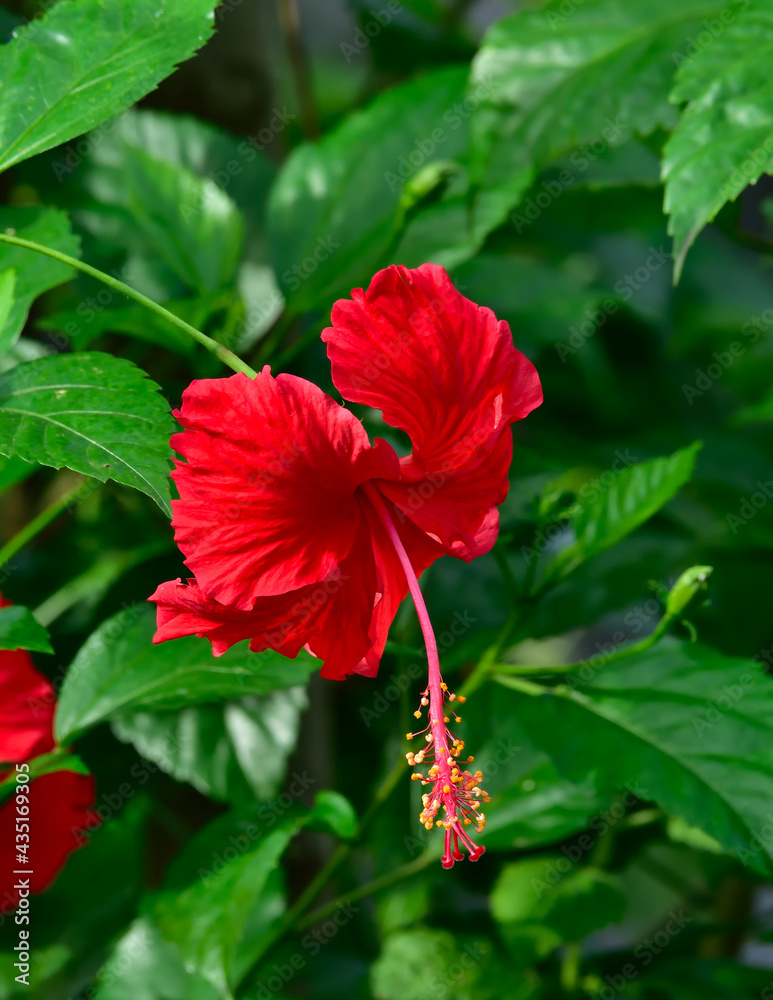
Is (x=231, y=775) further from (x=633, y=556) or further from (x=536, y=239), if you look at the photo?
(x=536, y=239)

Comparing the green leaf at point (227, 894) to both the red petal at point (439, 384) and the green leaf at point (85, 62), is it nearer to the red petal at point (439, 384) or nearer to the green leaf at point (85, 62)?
the red petal at point (439, 384)

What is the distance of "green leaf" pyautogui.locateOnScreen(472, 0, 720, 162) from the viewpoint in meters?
0.86

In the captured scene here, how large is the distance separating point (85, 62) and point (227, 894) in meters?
0.57

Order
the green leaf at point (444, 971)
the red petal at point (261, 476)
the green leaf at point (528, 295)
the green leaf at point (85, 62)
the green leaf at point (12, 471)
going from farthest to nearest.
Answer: the green leaf at point (528, 295) → the green leaf at point (444, 971) → the green leaf at point (12, 471) → the green leaf at point (85, 62) → the red petal at point (261, 476)

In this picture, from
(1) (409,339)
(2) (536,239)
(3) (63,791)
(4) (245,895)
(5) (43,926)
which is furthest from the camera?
(2) (536,239)

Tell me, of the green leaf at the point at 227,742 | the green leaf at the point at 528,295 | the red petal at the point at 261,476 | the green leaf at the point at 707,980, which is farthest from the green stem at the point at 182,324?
the green leaf at the point at 707,980

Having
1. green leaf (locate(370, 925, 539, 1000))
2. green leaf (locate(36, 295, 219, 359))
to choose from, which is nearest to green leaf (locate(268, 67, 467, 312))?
green leaf (locate(36, 295, 219, 359))

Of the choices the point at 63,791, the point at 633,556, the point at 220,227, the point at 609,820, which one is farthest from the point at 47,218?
the point at 609,820

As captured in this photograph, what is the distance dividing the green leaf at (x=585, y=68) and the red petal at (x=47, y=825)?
66cm

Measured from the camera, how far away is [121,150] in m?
1.07

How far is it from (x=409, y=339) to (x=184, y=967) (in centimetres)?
57

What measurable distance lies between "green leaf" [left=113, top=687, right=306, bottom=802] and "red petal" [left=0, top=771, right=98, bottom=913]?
0.23 ft

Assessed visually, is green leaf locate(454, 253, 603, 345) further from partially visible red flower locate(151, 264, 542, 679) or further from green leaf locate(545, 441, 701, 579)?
partially visible red flower locate(151, 264, 542, 679)

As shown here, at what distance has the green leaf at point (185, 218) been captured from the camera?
102 cm
